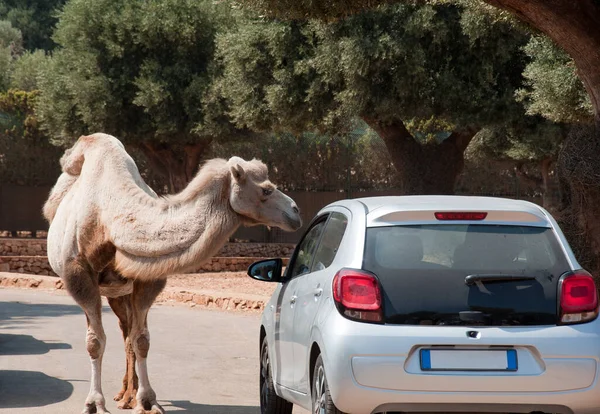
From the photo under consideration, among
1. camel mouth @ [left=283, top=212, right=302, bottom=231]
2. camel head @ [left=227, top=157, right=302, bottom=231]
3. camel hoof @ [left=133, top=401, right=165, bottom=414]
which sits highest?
camel head @ [left=227, top=157, right=302, bottom=231]

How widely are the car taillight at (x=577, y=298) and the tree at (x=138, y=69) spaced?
28.4m

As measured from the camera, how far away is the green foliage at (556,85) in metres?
18.8

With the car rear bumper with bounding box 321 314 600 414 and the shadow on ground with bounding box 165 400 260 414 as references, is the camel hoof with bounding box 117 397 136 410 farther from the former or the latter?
the car rear bumper with bounding box 321 314 600 414

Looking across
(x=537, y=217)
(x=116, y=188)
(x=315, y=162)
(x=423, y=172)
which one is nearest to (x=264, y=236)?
(x=315, y=162)

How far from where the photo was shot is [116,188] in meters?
9.66

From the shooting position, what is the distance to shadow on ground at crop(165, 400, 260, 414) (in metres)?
9.47

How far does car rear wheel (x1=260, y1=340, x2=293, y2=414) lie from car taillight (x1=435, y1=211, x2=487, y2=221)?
2562 mm

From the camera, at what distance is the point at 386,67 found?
24.3 meters

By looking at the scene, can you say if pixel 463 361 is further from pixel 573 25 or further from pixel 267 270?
pixel 573 25

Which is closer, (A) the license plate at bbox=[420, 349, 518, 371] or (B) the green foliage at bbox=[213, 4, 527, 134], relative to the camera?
(A) the license plate at bbox=[420, 349, 518, 371]

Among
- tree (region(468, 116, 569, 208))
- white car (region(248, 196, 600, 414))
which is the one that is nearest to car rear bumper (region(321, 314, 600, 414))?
white car (region(248, 196, 600, 414))

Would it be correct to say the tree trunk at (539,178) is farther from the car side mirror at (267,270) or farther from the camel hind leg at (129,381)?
the car side mirror at (267,270)

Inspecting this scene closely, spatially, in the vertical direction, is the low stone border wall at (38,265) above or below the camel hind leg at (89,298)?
below

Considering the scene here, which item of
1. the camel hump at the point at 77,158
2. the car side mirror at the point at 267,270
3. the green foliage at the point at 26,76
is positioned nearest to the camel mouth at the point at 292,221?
the car side mirror at the point at 267,270
